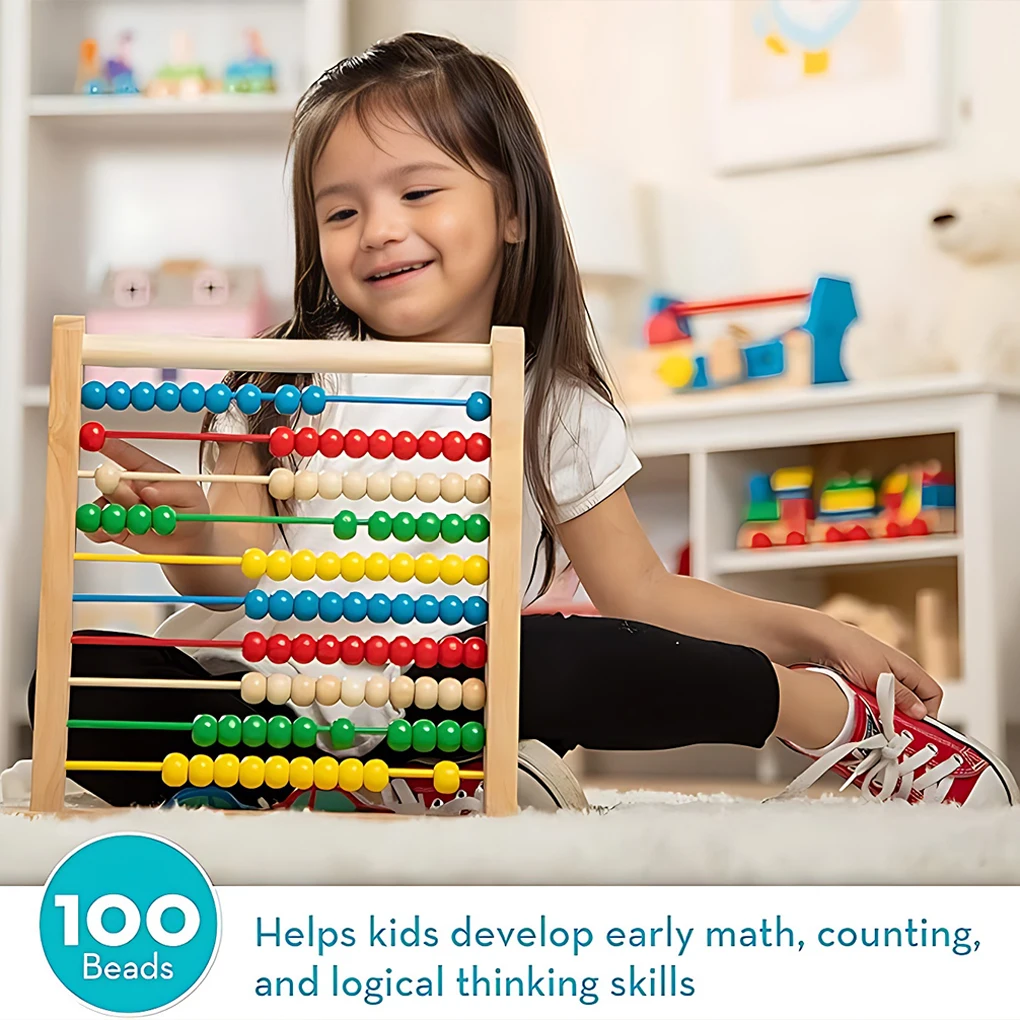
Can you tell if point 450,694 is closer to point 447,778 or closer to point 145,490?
point 447,778

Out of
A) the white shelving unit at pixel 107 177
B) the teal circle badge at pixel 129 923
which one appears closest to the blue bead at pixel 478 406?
the teal circle badge at pixel 129 923

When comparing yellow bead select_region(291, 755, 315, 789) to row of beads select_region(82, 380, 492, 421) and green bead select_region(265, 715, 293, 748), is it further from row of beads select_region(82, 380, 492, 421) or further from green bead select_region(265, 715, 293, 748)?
row of beads select_region(82, 380, 492, 421)

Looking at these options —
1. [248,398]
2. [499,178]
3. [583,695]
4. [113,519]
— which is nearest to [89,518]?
[113,519]

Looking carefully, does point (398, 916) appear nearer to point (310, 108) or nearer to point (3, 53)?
point (310, 108)

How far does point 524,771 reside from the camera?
87 cm

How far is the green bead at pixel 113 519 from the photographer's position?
80 cm

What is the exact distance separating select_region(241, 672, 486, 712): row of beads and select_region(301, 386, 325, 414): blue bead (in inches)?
6.3

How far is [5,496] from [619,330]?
39.0 inches

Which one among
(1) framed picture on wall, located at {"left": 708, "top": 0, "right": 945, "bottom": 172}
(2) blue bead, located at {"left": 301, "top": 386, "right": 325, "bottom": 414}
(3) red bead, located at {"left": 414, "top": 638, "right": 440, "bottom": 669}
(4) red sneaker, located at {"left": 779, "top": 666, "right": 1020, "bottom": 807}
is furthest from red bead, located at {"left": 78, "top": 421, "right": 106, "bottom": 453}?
(1) framed picture on wall, located at {"left": 708, "top": 0, "right": 945, "bottom": 172}

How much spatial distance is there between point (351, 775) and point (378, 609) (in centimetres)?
10

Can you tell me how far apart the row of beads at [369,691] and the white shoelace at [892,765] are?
11.6 inches

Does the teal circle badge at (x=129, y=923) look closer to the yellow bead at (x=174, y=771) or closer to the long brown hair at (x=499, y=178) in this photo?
the yellow bead at (x=174, y=771)

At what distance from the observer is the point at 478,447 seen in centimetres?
82

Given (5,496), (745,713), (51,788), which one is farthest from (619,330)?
(51,788)
